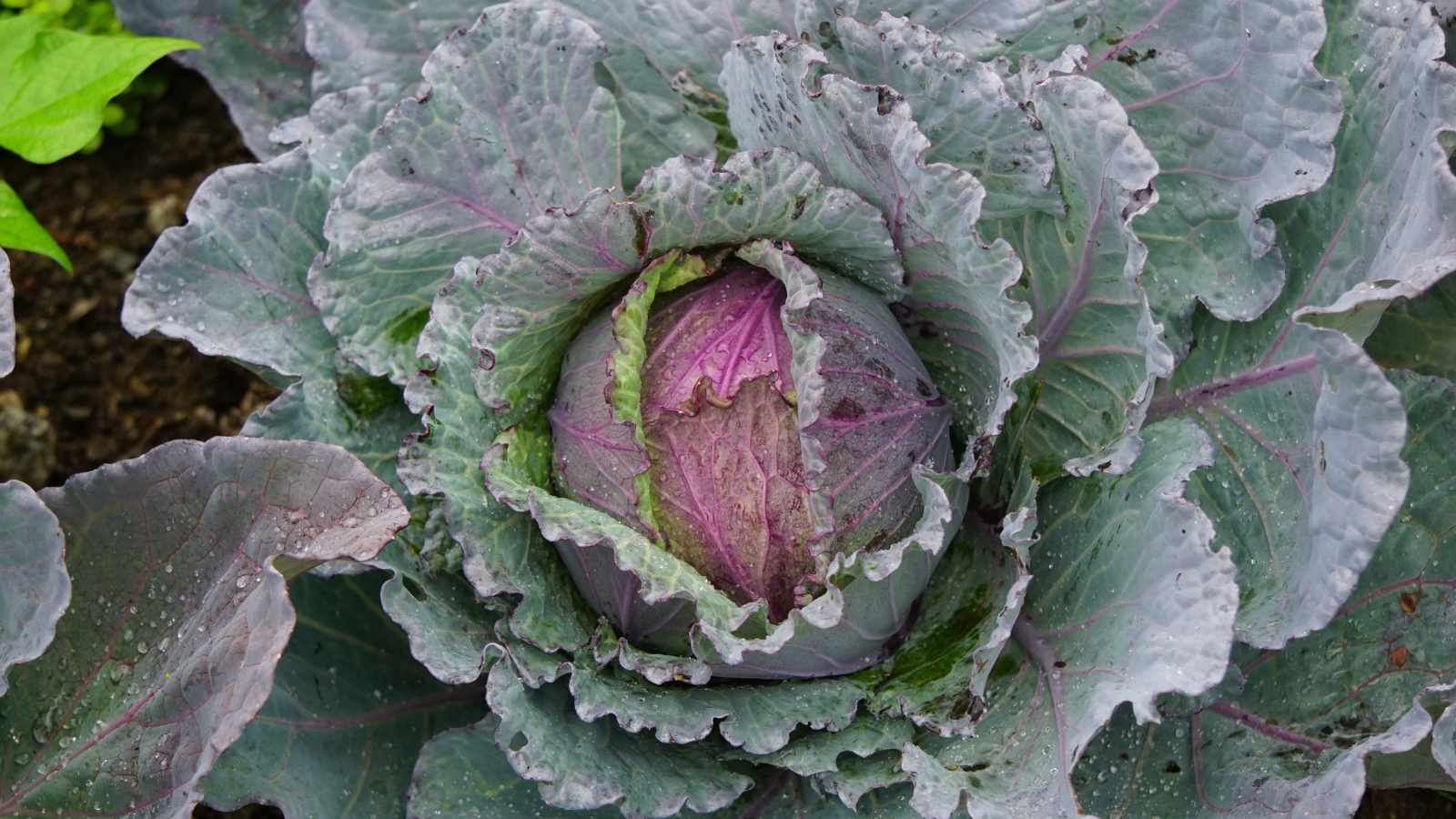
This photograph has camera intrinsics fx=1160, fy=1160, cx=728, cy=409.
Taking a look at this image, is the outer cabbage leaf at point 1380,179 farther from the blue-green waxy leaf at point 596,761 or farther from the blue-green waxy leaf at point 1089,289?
the blue-green waxy leaf at point 596,761

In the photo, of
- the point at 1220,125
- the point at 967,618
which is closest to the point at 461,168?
the point at 967,618

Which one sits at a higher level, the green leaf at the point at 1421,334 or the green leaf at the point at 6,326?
the green leaf at the point at 6,326

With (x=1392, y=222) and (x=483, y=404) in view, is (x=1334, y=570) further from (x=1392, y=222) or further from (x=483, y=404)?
(x=483, y=404)

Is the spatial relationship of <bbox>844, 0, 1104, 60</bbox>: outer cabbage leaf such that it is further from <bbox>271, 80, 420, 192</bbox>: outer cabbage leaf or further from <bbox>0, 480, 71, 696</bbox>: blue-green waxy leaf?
<bbox>0, 480, 71, 696</bbox>: blue-green waxy leaf

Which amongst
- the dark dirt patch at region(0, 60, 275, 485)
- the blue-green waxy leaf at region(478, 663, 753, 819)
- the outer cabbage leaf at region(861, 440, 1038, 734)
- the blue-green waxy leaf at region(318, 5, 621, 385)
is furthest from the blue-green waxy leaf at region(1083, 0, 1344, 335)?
the dark dirt patch at region(0, 60, 275, 485)

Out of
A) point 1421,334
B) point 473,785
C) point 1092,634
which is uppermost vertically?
point 1421,334

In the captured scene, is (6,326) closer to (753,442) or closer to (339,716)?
(339,716)

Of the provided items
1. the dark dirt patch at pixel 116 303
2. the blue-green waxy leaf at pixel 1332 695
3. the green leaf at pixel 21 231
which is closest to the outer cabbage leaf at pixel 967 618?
the blue-green waxy leaf at pixel 1332 695
